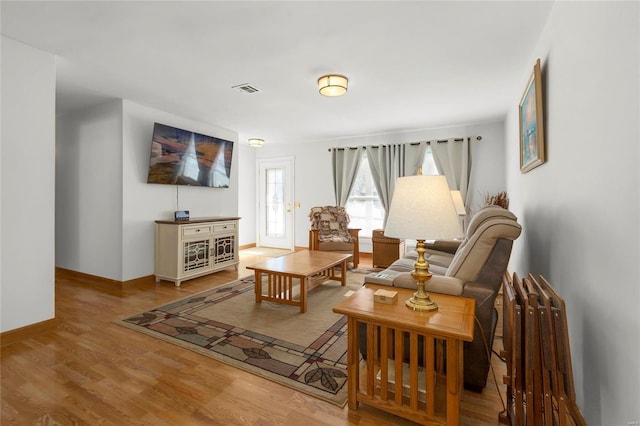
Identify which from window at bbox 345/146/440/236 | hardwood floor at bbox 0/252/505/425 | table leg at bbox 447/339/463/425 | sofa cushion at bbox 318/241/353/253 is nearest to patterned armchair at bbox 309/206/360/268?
sofa cushion at bbox 318/241/353/253

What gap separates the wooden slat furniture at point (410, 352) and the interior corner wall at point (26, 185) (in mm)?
2698

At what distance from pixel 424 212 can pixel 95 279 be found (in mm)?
4466

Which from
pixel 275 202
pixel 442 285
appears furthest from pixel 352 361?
pixel 275 202

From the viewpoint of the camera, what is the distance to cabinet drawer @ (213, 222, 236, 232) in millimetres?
4344

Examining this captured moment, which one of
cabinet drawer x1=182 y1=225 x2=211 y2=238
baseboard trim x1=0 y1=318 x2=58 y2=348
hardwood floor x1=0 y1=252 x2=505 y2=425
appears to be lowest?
hardwood floor x1=0 y1=252 x2=505 y2=425

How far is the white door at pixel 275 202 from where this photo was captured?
260 inches

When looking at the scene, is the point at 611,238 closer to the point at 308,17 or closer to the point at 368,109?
the point at 308,17

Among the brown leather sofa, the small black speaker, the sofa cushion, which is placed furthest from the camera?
the sofa cushion

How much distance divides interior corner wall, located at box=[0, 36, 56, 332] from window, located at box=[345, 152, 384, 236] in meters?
4.37

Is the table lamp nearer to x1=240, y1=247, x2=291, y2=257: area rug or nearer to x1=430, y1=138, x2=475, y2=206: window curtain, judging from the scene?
x1=430, y1=138, x2=475, y2=206: window curtain

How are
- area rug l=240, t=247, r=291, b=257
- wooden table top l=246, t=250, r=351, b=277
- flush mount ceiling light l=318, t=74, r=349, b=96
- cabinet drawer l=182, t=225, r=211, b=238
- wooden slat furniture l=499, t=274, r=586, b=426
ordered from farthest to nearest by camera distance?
1. area rug l=240, t=247, r=291, b=257
2. cabinet drawer l=182, t=225, r=211, b=238
3. wooden table top l=246, t=250, r=351, b=277
4. flush mount ceiling light l=318, t=74, r=349, b=96
5. wooden slat furniture l=499, t=274, r=586, b=426

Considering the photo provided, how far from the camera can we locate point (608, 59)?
45.6 inches

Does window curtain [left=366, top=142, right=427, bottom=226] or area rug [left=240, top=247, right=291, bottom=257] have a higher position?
window curtain [left=366, top=142, right=427, bottom=226]

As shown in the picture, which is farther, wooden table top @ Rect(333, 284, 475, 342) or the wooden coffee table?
the wooden coffee table
